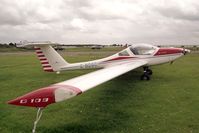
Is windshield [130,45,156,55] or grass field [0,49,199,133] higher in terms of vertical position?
windshield [130,45,156,55]

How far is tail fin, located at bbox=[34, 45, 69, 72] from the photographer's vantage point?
17078mm

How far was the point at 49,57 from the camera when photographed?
17281mm

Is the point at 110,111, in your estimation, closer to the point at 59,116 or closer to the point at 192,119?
the point at 59,116

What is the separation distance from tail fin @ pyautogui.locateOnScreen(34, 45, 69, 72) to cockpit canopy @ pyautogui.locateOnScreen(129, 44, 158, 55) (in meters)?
4.50

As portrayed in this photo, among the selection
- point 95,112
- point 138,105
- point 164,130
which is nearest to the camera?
point 164,130

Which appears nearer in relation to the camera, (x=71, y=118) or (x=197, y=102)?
(x=71, y=118)

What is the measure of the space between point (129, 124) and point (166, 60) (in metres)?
9.81

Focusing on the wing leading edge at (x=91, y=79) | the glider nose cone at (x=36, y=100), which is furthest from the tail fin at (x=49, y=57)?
the glider nose cone at (x=36, y=100)

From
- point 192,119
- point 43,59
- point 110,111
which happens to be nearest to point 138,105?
point 110,111

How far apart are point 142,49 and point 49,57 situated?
5785mm

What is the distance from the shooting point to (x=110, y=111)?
9.30 m

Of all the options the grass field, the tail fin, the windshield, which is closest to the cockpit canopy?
the windshield

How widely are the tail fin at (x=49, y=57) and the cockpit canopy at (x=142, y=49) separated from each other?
177 inches

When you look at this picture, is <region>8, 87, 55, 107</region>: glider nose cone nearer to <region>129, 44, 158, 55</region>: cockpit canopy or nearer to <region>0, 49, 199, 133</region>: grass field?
<region>0, 49, 199, 133</region>: grass field
